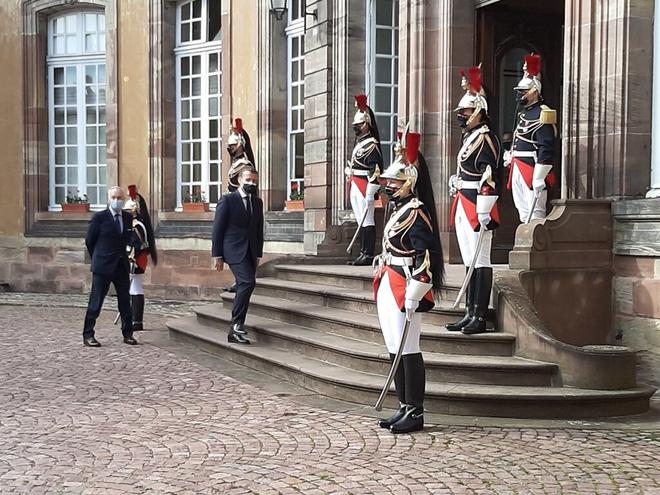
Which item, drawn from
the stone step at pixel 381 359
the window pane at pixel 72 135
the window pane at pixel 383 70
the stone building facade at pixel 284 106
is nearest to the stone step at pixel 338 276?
the stone building facade at pixel 284 106

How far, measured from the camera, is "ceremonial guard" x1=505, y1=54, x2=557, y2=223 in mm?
8102

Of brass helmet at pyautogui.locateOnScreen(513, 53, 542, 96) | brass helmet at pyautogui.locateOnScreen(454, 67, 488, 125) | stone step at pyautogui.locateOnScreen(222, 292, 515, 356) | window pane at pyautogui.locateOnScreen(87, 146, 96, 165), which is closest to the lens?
stone step at pyautogui.locateOnScreen(222, 292, 515, 356)

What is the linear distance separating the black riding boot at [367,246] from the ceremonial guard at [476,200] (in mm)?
3377

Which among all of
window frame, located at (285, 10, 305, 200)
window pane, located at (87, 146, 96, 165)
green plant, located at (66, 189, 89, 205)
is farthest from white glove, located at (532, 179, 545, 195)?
window pane, located at (87, 146, 96, 165)

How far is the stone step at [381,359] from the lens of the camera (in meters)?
6.85

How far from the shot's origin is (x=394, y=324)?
6199mm

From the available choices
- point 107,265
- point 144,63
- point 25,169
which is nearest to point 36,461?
point 107,265

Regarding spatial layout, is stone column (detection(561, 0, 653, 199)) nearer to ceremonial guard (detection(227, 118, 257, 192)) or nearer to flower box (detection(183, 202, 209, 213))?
ceremonial guard (detection(227, 118, 257, 192))

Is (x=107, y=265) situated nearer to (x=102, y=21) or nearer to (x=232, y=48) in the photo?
(x=232, y=48)

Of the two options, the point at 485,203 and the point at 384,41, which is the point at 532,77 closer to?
the point at 485,203

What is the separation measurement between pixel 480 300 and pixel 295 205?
7.54m

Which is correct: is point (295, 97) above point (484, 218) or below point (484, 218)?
above

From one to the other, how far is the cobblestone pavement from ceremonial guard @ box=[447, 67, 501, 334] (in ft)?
4.42

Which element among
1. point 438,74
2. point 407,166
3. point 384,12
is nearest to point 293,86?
point 384,12
